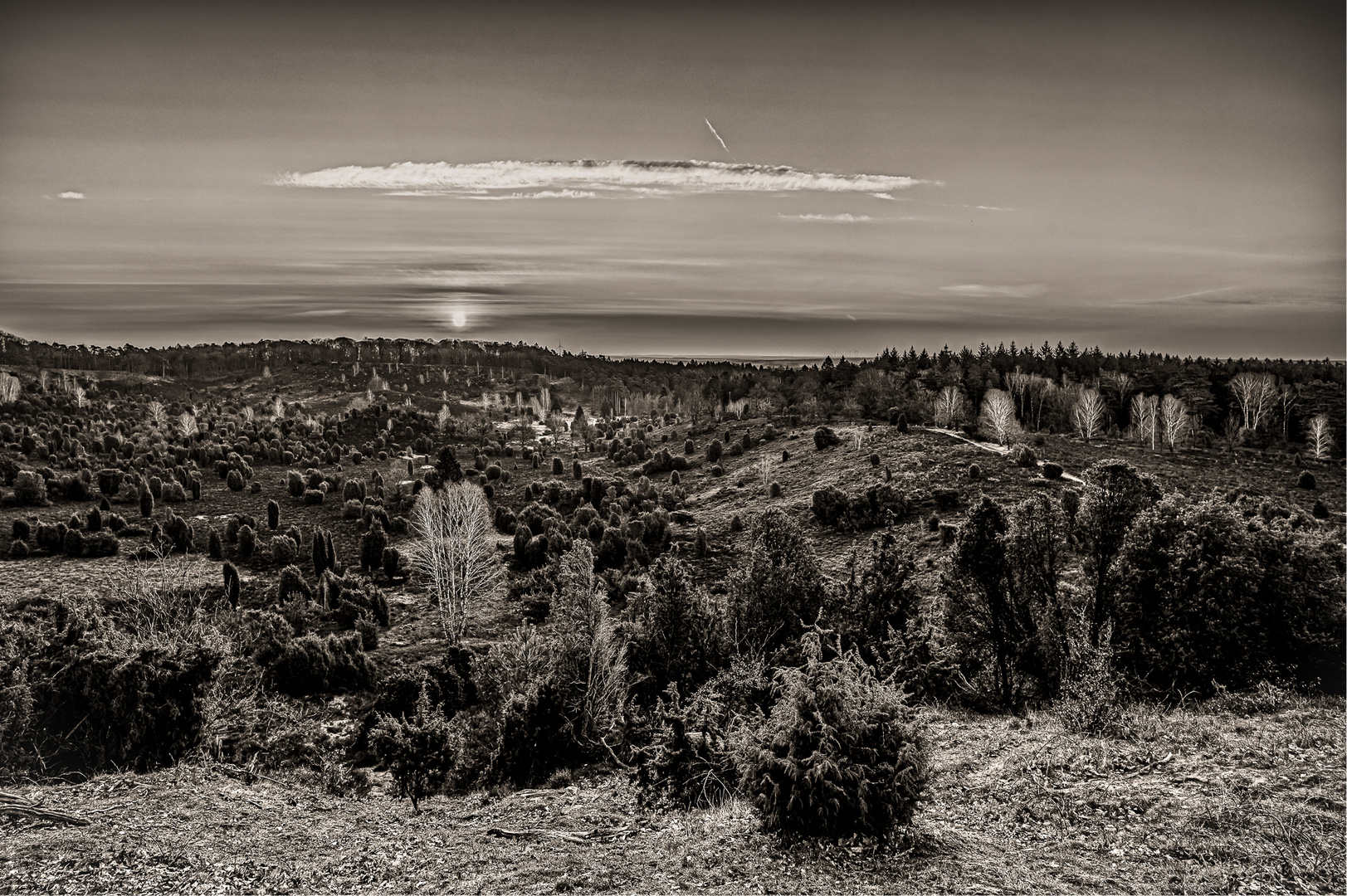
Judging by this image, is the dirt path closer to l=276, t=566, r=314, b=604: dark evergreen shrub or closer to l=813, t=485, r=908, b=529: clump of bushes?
l=813, t=485, r=908, b=529: clump of bushes

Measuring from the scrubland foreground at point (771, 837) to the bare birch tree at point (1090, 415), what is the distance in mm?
59735

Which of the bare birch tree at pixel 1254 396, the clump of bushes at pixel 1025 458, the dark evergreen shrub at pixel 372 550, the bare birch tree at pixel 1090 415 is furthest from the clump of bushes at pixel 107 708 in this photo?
the bare birch tree at pixel 1090 415

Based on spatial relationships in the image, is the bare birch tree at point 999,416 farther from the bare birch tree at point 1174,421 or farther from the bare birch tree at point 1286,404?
the bare birch tree at point 1286,404

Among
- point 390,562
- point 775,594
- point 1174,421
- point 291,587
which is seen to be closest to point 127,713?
point 775,594

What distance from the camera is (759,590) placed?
23.4 m

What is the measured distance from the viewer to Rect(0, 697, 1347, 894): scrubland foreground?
955 centimetres

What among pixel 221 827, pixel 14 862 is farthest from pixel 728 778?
pixel 14 862

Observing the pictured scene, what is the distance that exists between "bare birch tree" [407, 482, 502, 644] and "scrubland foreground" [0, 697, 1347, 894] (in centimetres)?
1543

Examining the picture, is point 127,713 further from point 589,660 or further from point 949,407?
point 949,407

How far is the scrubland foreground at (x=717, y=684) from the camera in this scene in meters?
10.2

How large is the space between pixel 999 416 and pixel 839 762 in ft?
189

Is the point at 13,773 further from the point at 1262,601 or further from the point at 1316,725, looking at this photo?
the point at 1262,601

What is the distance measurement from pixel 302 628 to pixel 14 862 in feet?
68.4

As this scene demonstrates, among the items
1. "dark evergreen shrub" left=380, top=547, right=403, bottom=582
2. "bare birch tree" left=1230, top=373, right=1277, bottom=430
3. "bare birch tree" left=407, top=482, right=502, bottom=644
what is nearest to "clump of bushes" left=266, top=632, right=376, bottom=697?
"bare birch tree" left=407, top=482, right=502, bottom=644
